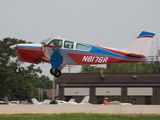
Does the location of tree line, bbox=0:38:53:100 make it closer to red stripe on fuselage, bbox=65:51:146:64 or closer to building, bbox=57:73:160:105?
building, bbox=57:73:160:105

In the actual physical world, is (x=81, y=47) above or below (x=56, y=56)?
above

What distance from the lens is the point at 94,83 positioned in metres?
51.4

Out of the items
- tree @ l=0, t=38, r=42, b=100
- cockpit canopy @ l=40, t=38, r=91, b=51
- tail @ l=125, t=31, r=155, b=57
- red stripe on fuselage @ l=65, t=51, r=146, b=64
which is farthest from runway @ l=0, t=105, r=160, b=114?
tree @ l=0, t=38, r=42, b=100

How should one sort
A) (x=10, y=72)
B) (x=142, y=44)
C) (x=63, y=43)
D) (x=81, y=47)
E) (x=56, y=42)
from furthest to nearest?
(x=10, y=72)
(x=142, y=44)
(x=81, y=47)
(x=63, y=43)
(x=56, y=42)

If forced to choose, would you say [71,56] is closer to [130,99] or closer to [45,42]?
[45,42]

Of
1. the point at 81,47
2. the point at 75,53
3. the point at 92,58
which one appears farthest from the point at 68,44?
the point at 92,58

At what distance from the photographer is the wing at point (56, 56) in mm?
19516

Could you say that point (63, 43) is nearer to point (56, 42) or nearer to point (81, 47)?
point (56, 42)

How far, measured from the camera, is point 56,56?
→ 2002cm

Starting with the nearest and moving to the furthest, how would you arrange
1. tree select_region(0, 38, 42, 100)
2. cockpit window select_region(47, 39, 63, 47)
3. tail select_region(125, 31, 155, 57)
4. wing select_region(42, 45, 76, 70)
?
→ cockpit window select_region(47, 39, 63, 47) → wing select_region(42, 45, 76, 70) → tail select_region(125, 31, 155, 57) → tree select_region(0, 38, 42, 100)

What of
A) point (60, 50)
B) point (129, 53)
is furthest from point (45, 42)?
point (129, 53)

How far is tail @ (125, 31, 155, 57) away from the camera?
2061 centimetres

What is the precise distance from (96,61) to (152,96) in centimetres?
3305

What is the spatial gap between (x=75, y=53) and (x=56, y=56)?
4.70 feet
